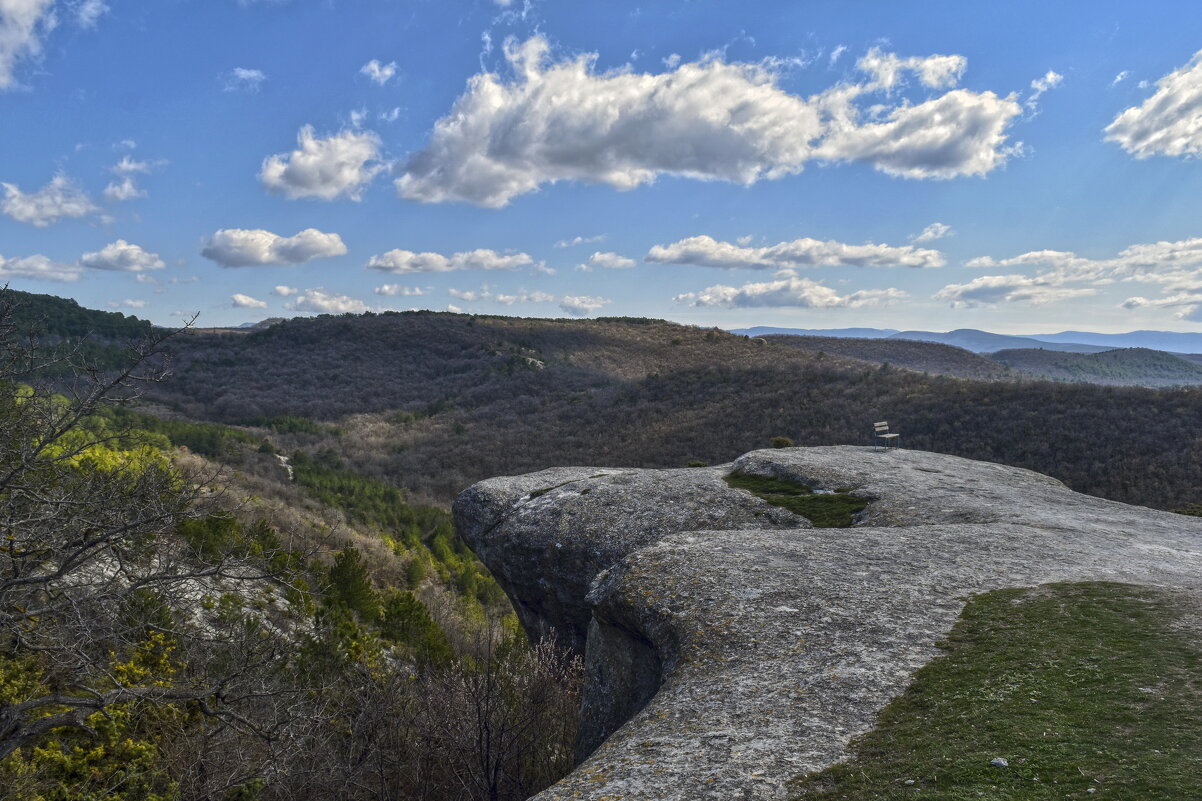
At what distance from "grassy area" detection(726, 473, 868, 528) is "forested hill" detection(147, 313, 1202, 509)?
21.7m

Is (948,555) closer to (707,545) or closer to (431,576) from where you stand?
(707,545)

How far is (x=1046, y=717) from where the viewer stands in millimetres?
6000

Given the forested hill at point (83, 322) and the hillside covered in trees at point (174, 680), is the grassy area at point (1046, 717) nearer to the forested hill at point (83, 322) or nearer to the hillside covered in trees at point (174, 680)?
the hillside covered in trees at point (174, 680)

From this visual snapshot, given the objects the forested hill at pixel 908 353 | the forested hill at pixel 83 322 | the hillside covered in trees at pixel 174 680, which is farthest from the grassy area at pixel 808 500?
the forested hill at pixel 83 322

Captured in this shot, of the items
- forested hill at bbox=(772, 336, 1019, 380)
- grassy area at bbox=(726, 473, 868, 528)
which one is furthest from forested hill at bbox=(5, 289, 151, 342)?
forested hill at bbox=(772, 336, 1019, 380)

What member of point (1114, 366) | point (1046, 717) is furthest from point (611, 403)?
point (1114, 366)

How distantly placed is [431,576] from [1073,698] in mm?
28090

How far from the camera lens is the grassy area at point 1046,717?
16.3 ft

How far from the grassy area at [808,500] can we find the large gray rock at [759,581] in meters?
0.45

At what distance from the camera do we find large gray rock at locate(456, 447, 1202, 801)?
6277 millimetres

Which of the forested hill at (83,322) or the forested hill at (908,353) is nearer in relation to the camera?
the forested hill at (83,322)

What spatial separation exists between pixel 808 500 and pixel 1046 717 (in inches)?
413

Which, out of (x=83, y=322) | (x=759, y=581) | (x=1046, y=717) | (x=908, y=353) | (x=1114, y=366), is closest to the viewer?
(x=1046, y=717)

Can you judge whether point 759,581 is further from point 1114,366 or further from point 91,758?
point 1114,366
